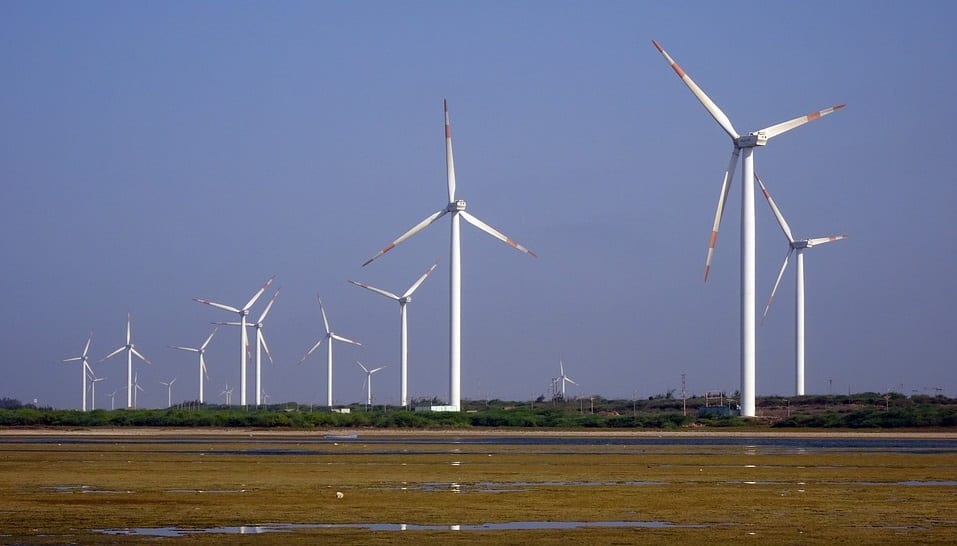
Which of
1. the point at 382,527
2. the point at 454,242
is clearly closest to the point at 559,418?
the point at 454,242

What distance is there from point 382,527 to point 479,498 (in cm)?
772

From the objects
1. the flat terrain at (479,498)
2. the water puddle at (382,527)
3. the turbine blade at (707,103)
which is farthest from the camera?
the turbine blade at (707,103)

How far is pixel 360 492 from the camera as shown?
41.2 meters

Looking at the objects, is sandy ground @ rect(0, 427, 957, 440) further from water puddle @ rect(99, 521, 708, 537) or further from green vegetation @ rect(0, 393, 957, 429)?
water puddle @ rect(99, 521, 708, 537)

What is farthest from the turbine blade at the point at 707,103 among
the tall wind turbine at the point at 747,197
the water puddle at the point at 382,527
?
the water puddle at the point at 382,527

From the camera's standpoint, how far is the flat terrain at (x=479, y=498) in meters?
30.1

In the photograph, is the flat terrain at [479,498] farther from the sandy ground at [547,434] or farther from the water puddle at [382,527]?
the sandy ground at [547,434]

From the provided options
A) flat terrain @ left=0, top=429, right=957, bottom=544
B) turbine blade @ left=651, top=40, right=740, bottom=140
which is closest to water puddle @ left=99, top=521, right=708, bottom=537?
flat terrain @ left=0, top=429, right=957, bottom=544

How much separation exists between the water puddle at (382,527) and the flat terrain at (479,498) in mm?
68

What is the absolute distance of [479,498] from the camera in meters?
38.8

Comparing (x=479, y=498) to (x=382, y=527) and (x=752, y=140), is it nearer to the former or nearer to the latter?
(x=382, y=527)

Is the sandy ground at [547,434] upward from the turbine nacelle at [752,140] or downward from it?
downward

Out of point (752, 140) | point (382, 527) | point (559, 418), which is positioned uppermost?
point (752, 140)

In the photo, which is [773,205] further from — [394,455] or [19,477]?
[19,477]
